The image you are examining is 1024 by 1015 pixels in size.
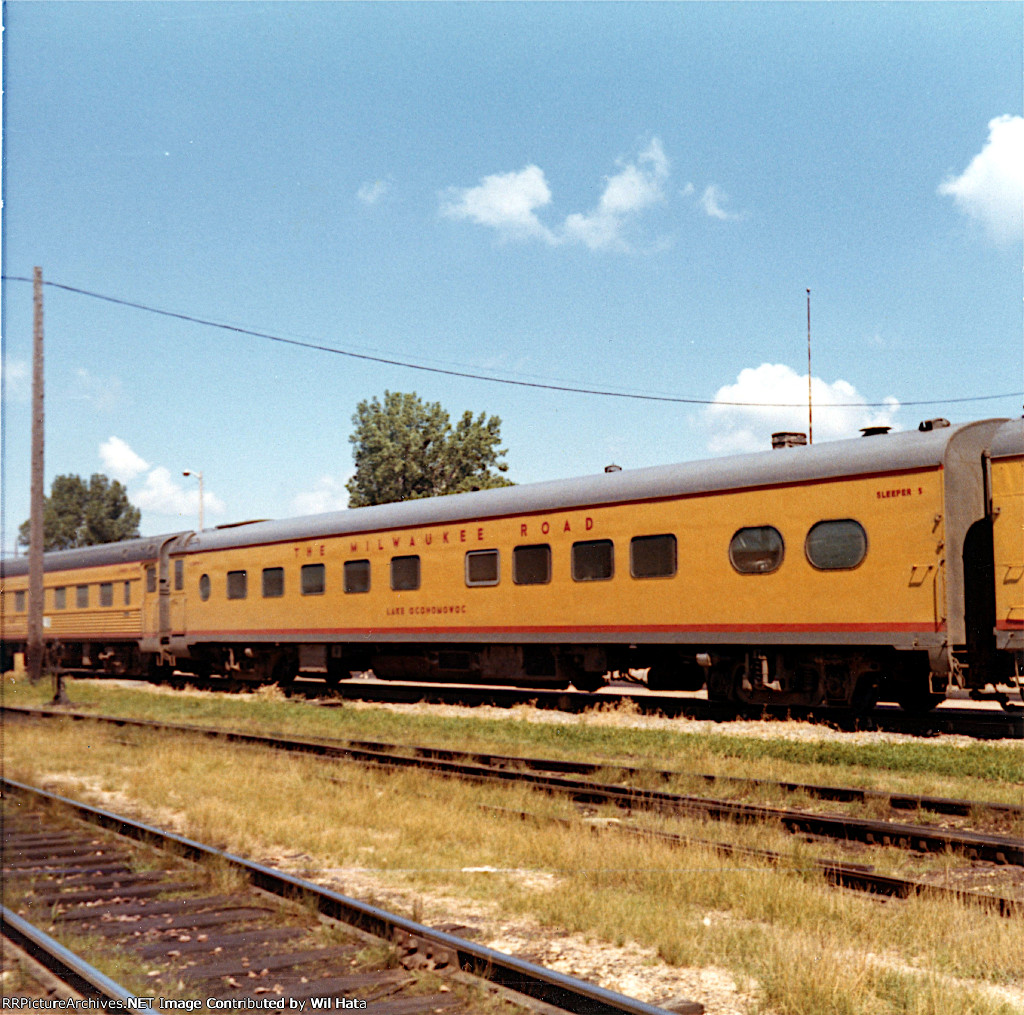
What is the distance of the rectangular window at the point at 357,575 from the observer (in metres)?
20.8

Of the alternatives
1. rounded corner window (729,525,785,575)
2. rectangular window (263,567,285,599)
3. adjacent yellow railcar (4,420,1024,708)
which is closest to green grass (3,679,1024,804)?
adjacent yellow railcar (4,420,1024,708)

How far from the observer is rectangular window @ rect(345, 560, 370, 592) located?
817 inches

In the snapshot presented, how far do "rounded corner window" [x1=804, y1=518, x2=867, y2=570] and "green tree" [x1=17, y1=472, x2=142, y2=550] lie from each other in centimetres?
8163

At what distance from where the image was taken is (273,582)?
23000 millimetres

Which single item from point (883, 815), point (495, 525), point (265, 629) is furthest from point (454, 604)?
point (883, 815)

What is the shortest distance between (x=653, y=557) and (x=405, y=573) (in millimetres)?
5767

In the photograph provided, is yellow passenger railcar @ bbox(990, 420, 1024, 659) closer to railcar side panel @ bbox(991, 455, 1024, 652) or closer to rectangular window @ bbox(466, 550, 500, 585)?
railcar side panel @ bbox(991, 455, 1024, 652)

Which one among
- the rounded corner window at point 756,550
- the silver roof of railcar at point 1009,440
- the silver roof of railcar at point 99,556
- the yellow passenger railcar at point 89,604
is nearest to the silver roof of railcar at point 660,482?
the silver roof of railcar at point 1009,440

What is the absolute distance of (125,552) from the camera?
2867 centimetres

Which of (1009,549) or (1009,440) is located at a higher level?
(1009,440)

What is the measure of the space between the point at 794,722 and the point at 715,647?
160cm

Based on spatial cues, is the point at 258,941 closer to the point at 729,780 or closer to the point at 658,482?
the point at 729,780

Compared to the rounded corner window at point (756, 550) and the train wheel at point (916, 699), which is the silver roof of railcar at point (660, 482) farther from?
the train wheel at point (916, 699)

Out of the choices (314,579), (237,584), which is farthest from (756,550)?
(237,584)
